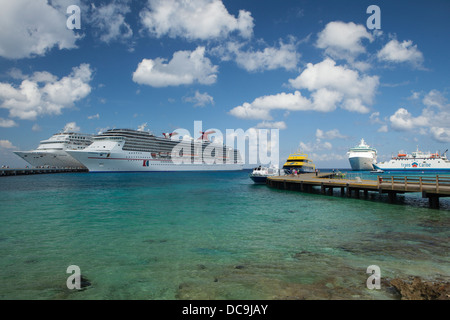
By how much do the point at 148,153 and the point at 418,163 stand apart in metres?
97.7

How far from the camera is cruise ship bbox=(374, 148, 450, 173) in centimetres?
9218

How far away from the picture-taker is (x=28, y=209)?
19.5 meters

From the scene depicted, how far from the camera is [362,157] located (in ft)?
330

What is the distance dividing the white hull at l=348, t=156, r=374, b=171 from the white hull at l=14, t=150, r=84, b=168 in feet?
344

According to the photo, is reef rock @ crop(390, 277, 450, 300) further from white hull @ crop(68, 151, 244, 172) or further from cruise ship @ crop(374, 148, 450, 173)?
cruise ship @ crop(374, 148, 450, 173)

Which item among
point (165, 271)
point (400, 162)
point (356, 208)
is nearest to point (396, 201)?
point (356, 208)

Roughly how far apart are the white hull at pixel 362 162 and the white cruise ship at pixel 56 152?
10231 cm

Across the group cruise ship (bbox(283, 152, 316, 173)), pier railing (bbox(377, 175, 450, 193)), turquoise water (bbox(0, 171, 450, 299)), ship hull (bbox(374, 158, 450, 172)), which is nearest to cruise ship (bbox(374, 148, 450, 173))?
ship hull (bbox(374, 158, 450, 172))

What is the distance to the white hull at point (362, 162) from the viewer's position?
100875mm

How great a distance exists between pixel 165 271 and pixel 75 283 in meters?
2.39

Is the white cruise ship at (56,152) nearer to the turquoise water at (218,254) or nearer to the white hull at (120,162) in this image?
the white hull at (120,162)

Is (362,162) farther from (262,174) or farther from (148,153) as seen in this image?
(148,153)

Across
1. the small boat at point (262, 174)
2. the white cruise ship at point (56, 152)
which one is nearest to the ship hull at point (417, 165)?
the small boat at point (262, 174)
